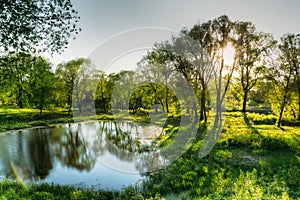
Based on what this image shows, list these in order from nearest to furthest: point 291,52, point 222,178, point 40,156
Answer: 1. point 222,178
2. point 40,156
3. point 291,52

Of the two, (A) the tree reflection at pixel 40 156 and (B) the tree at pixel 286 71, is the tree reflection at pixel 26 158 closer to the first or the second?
(A) the tree reflection at pixel 40 156

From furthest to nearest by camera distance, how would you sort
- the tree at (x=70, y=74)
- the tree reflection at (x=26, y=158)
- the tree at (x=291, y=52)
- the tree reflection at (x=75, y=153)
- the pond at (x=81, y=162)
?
the tree at (x=70, y=74)
the tree at (x=291, y=52)
the tree reflection at (x=75, y=153)
the tree reflection at (x=26, y=158)
the pond at (x=81, y=162)

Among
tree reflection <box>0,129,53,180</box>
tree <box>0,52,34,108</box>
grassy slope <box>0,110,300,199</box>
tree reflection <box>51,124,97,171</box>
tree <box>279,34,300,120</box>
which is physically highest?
tree <box>279,34,300,120</box>

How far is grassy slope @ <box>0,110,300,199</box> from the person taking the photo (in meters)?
10.1

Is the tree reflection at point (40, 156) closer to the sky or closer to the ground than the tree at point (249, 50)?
closer to the ground

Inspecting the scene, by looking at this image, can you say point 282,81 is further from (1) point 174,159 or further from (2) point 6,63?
(2) point 6,63

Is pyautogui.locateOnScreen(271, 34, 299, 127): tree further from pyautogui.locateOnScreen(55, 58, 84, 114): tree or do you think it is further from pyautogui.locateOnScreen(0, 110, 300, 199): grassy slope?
pyautogui.locateOnScreen(55, 58, 84, 114): tree

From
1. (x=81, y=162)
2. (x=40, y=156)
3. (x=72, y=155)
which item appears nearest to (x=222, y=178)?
(x=81, y=162)

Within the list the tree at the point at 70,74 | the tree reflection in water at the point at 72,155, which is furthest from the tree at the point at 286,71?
the tree at the point at 70,74

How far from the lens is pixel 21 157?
2009 centimetres

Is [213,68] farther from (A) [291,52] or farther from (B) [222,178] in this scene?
(B) [222,178]

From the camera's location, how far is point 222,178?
1226 centimetres

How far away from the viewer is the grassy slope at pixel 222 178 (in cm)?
1006

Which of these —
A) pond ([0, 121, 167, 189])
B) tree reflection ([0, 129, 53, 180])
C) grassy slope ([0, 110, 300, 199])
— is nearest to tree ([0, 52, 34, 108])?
grassy slope ([0, 110, 300, 199])
